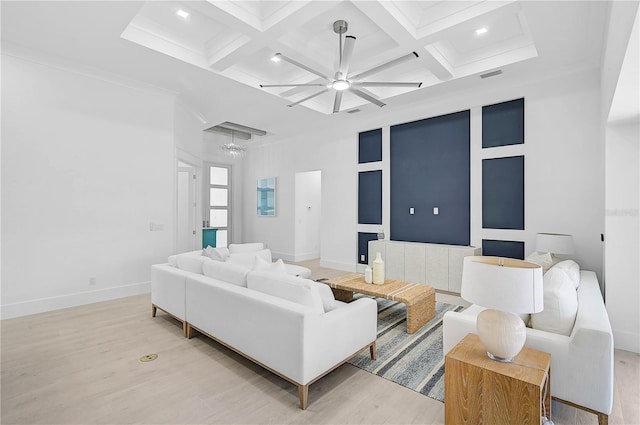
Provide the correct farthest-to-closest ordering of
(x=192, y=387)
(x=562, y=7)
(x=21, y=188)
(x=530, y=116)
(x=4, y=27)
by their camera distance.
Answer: (x=530, y=116) < (x=21, y=188) < (x=4, y=27) < (x=562, y=7) < (x=192, y=387)

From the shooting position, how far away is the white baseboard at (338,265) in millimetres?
6559

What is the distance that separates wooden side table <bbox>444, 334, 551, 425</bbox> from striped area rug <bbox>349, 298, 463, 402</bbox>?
0.47m

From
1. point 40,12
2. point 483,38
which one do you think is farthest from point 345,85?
point 40,12

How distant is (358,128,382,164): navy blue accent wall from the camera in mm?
6160

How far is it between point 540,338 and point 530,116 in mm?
3689

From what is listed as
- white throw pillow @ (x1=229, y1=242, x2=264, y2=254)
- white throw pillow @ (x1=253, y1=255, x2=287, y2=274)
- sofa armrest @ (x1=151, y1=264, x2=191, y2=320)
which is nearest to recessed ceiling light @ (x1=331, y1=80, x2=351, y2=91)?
white throw pillow @ (x1=253, y1=255, x2=287, y2=274)

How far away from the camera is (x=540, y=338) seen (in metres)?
1.97

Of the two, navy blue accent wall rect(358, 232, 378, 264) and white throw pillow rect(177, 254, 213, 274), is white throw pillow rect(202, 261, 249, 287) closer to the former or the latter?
white throw pillow rect(177, 254, 213, 274)

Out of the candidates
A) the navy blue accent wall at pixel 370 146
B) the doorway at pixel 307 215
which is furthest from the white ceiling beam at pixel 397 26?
the doorway at pixel 307 215

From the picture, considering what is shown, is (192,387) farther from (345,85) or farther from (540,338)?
(345,85)

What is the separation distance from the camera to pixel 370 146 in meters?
6.29

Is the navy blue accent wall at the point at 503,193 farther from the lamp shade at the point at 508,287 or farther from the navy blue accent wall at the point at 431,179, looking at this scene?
the lamp shade at the point at 508,287

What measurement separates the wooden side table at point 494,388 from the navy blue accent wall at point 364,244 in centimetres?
440

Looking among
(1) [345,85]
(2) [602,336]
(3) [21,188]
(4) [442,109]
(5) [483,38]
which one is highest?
(5) [483,38]
